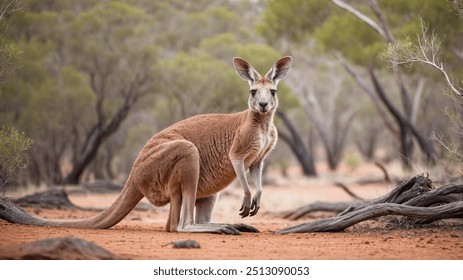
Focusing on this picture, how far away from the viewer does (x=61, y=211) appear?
46.6 ft

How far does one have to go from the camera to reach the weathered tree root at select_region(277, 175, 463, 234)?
8.38m

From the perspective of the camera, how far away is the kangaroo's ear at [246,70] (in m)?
9.07

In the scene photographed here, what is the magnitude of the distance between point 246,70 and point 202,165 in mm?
1420

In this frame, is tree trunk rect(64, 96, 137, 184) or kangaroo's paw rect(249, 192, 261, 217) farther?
tree trunk rect(64, 96, 137, 184)

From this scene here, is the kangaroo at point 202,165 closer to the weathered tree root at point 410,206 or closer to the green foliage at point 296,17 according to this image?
the weathered tree root at point 410,206

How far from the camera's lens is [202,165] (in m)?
9.37

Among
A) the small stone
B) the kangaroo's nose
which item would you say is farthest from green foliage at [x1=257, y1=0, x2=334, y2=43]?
the small stone

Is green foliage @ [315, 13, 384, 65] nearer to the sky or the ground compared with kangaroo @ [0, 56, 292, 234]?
nearer to the sky

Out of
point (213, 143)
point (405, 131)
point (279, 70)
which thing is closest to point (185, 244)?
point (213, 143)

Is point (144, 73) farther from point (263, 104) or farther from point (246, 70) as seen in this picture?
point (263, 104)

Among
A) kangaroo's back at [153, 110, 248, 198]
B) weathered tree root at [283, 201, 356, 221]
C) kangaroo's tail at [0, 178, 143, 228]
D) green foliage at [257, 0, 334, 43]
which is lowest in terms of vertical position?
kangaroo's tail at [0, 178, 143, 228]

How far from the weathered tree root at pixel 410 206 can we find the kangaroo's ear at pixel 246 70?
207 cm

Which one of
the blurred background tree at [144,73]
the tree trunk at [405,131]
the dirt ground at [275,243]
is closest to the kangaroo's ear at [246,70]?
the dirt ground at [275,243]

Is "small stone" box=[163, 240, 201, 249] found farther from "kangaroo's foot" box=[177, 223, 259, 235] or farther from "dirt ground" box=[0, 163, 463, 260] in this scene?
"kangaroo's foot" box=[177, 223, 259, 235]
